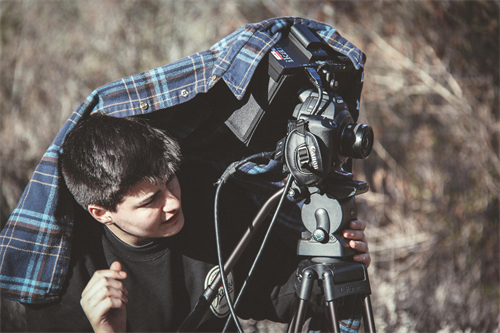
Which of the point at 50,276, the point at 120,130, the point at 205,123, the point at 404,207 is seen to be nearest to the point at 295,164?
the point at 205,123

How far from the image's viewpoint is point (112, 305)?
1149mm

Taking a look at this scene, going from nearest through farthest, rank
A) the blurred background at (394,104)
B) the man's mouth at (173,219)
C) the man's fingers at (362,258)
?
the man's fingers at (362,258) → the man's mouth at (173,219) → the blurred background at (394,104)

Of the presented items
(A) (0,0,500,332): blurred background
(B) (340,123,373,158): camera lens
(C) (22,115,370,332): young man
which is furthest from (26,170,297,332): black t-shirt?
(A) (0,0,500,332): blurred background

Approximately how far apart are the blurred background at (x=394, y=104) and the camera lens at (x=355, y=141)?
1687 millimetres

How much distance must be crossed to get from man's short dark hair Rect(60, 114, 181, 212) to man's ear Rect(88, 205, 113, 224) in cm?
2

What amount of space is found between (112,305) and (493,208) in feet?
8.73

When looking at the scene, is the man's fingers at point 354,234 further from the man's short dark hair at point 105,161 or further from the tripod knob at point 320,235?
the man's short dark hair at point 105,161

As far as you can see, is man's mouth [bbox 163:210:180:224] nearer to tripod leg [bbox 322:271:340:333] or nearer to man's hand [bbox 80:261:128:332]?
man's hand [bbox 80:261:128:332]

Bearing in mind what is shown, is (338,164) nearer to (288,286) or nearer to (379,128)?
(288,286)

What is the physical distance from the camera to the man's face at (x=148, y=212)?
1.29 meters

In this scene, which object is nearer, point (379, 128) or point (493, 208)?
point (493, 208)

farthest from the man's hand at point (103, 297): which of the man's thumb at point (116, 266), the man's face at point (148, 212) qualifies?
the man's face at point (148, 212)

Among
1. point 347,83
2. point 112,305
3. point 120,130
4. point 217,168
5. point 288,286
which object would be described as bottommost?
point 288,286

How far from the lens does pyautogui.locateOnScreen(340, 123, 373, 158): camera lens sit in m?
1.01
